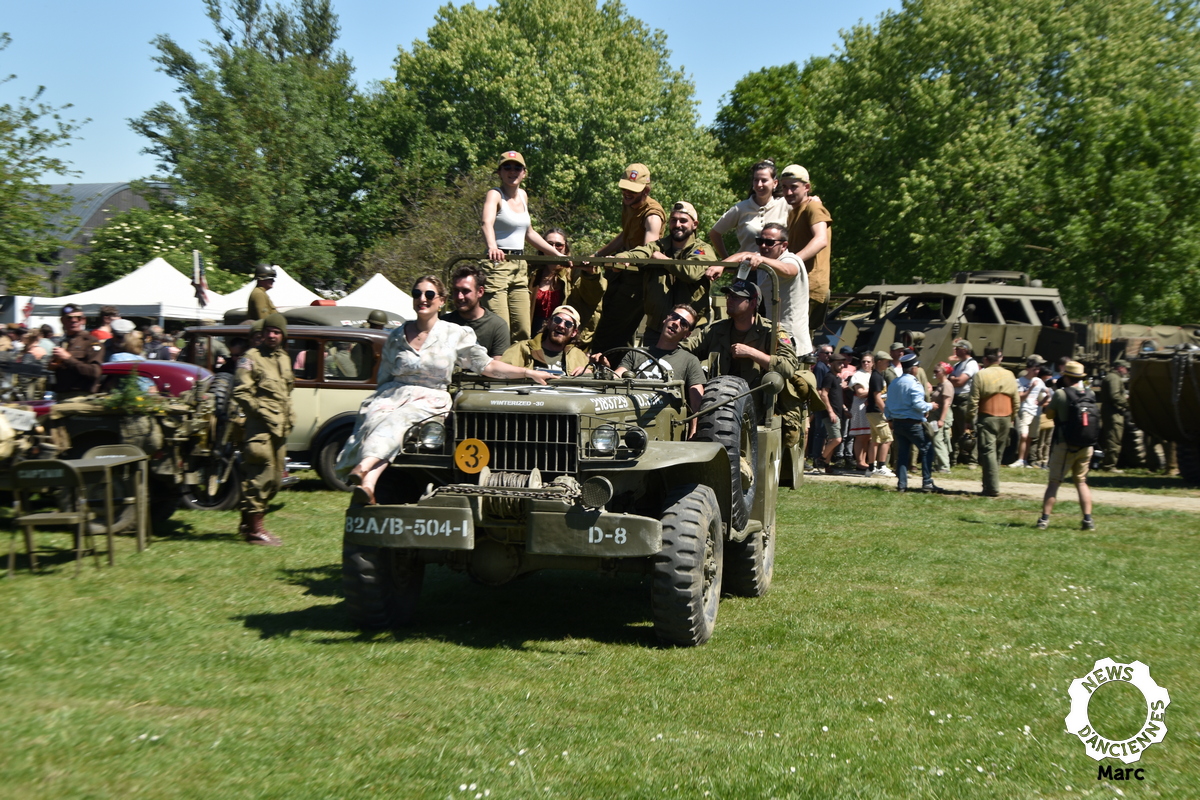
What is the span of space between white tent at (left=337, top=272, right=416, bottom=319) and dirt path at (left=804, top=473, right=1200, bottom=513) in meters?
9.70

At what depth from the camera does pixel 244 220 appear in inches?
1389

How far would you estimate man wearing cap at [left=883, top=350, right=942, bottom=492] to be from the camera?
1584 cm

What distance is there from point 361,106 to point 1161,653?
4303cm

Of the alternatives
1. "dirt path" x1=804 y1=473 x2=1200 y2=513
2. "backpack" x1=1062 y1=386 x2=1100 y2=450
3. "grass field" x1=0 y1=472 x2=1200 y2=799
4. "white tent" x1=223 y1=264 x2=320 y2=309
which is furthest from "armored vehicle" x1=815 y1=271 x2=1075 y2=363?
"grass field" x1=0 y1=472 x2=1200 y2=799

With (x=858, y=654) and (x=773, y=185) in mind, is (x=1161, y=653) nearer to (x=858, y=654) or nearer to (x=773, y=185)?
(x=858, y=654)

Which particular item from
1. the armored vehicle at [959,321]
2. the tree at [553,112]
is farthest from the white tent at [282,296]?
the tree at [553,112]

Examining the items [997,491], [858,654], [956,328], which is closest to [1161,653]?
[858,654]

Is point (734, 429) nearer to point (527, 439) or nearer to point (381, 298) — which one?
point (527, 439)

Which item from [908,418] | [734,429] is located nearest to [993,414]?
[908,418]

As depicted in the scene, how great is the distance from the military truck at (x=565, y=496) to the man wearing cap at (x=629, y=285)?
2.35 m

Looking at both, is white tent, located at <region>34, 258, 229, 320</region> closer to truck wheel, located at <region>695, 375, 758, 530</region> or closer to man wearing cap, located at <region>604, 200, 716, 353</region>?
man wearing cap, located at <region>604, 200, 716, 353</region>

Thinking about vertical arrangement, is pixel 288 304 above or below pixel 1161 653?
above

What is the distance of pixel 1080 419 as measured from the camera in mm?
12172

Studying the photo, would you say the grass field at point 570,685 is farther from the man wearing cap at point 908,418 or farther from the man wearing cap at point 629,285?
the man wearing cap at point 908,418
